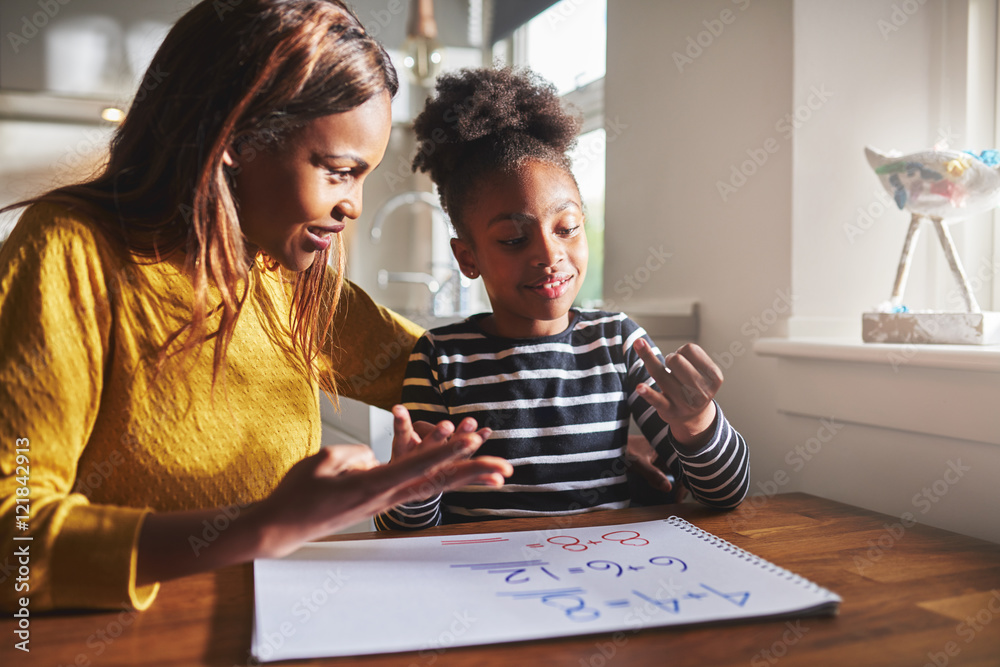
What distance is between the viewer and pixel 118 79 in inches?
102

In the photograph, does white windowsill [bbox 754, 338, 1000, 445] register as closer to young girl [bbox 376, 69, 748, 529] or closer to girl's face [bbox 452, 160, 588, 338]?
young girl [bbox 376, 69, 748, 529]

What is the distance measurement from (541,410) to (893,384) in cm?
44

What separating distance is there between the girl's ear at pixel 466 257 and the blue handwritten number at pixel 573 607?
54cm

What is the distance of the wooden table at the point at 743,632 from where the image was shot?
0.47m

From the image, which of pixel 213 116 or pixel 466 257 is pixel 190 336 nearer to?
pixel 213 116

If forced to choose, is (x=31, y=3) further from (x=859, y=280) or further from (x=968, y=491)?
(x=968, y=491)

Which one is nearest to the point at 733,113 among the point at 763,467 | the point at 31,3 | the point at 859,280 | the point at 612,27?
the point at 859,280

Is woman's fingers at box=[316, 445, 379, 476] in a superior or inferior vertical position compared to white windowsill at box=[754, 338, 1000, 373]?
inferior

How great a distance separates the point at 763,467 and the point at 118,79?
98.2 inches

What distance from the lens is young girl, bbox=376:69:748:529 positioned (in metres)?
0.91

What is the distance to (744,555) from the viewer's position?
0.65 metres

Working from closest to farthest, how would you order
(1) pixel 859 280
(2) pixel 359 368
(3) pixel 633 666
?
1. (3) pixel 633 666
2. (2) pixel 359 368
3. (1) pixel 859 280

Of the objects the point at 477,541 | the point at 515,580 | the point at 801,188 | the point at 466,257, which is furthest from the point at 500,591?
the point at 801,188

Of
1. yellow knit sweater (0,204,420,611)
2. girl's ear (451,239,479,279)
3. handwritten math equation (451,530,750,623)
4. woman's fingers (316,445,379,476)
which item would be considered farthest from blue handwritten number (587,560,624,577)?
girl's ear (451,239,479,279)
